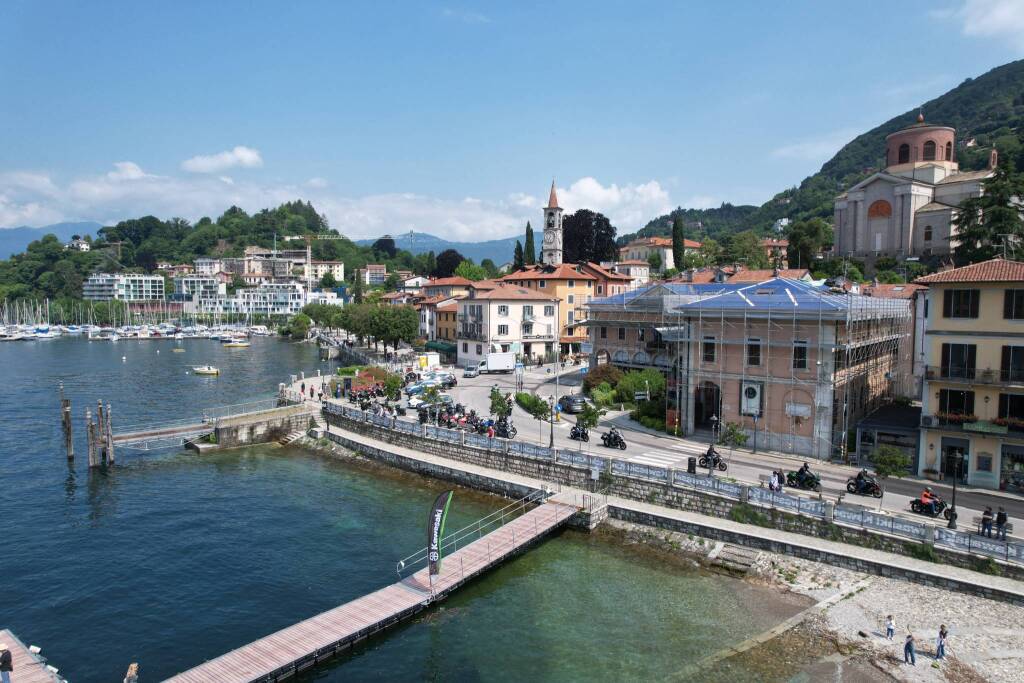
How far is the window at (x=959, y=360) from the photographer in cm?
2780

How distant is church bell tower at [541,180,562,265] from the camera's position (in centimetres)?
10169

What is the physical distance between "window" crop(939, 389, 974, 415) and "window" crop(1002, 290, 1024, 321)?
3471mm

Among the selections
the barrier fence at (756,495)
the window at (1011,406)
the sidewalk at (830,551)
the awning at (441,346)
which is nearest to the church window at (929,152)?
the awning at (441,346)

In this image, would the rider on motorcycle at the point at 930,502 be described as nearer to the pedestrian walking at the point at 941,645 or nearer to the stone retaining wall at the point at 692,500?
the stone retaining wall at the point at 692,500

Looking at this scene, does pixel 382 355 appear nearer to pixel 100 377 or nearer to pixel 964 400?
pixel 100 377

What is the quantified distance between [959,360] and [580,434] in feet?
59.1

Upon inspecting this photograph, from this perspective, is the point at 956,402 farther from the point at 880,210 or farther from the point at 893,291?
the point at 880,210

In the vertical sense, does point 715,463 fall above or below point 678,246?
below

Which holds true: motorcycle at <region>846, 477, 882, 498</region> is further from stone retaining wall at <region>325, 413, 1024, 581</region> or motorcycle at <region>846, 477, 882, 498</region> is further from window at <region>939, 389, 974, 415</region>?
window at <region>939, 389, 974, 415</region>

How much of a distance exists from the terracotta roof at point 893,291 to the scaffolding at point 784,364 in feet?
14.0

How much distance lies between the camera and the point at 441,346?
81.4 m

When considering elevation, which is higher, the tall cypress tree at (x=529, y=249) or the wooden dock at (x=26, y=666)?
the tall cypress tree at (x=529, y=249)

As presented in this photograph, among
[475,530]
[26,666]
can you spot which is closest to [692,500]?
[475,530]

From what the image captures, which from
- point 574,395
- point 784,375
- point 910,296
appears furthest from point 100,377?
point 910,296
